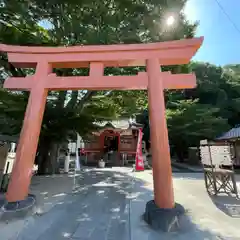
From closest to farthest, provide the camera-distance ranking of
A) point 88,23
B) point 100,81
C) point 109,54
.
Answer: point 100,81
point 109,54
point 88,23

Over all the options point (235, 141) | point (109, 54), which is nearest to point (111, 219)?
point (109, 54)

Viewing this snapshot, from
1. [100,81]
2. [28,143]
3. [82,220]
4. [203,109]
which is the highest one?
[203,109]

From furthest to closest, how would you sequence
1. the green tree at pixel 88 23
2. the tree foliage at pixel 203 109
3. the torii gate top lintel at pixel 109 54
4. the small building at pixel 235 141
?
the tree foliage at pixel 203 109
the small building at pixel 235 141
the green tree at pixel 88 23
the torii gate top lintel at pixel 109 54

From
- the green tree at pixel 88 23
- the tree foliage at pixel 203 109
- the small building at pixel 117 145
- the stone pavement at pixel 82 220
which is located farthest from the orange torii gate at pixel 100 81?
the small building at pixel 117 145

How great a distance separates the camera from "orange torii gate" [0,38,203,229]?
4.57 meters

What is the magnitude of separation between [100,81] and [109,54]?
2.44ft

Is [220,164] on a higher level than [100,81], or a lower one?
lower

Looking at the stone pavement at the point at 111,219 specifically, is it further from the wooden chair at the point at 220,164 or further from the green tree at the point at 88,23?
the green tree at the point at 88,23

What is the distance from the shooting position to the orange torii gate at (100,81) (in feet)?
15.0

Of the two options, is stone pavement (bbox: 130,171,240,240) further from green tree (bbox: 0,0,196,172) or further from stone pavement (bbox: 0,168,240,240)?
green tree (bbox: 0,0,196,172)

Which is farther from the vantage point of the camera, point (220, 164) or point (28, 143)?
point (220, 164)

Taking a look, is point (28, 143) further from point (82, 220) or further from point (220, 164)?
point (220, 164)

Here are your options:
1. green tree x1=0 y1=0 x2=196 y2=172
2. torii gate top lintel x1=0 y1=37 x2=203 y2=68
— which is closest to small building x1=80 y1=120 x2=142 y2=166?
green tree x1=0 y1=0 x2=196 y2=172

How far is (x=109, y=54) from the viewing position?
5.31m
